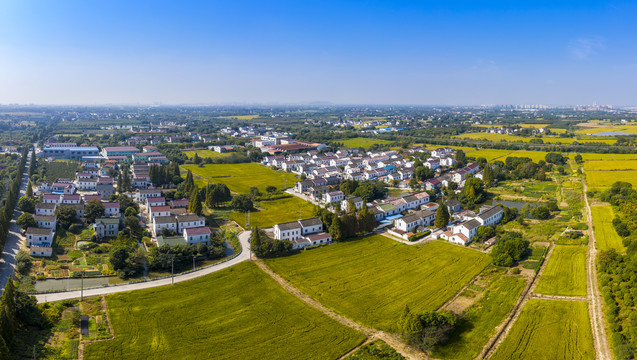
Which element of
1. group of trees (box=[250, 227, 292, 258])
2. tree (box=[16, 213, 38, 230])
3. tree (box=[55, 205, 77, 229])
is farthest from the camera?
tree (box=[55, 205, 77, 229])

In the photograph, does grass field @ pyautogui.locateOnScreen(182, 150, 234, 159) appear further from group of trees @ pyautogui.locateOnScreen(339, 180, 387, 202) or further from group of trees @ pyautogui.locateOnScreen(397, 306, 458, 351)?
group of trees @ pyautogui.locateOnScreen(397, 306, 458, 351)

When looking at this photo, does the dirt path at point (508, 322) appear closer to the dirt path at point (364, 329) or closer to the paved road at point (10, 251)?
the dirt path at point (364, 329)

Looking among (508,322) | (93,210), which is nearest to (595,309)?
(508,322)

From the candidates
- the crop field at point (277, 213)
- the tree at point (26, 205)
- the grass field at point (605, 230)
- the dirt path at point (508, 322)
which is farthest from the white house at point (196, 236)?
the grass field at point (605, 230)

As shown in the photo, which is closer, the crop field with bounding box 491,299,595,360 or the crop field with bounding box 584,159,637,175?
the crop field with bounding box 491,299,595,360

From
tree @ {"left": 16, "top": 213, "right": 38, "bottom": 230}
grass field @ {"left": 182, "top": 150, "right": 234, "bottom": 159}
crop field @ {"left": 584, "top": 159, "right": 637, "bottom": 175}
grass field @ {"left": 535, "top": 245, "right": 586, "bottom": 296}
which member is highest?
crop field @ {"left": 584, "top": 159, "right": 637, "bottom": 175}

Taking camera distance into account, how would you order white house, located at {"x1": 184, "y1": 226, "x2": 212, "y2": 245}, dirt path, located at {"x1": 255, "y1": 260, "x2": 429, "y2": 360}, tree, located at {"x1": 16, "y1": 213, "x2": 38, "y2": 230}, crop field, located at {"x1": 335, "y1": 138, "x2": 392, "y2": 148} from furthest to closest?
crop field, located at {"x1": 335, "y1": 138, "x2": 392, "y2": 148}
tree, located at {"x1": 16, "y1": 213, "x2": 38, "y2": 230}
white house, located at {"x1": 184, "y1": 226, "x2": 212, "y2": 245}
dirt path, located at {"x1": 255, "y1": 260, "x2": 429, "y2": 360}

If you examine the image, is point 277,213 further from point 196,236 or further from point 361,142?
point 361,142

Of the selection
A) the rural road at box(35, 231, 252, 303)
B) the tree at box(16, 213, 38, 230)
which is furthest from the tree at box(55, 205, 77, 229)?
the rural road at box(35, 231, 252, 303)
